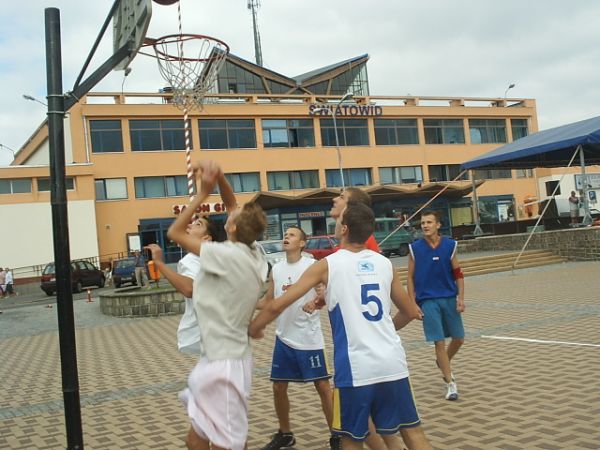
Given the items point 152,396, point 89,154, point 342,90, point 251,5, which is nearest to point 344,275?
point 152,396

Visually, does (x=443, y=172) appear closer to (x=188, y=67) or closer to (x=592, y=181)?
(x=592, y=181)

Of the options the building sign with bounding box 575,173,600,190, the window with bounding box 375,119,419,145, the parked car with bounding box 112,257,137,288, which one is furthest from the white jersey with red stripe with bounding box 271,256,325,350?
the window with bounding box 375,119,419,145

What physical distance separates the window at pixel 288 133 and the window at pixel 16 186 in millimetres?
17131

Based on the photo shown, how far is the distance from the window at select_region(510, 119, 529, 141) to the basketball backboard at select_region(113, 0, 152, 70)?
5661cm

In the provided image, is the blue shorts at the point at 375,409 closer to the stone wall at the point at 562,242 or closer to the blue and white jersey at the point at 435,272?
the blue and white jersey at the point at 435,272

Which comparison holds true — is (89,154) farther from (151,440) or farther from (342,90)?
(151,440)

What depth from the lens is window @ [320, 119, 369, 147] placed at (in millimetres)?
49719

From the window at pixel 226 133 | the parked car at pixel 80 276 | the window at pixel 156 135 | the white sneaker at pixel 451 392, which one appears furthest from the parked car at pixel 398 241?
the white sneaker at pixel 451 392

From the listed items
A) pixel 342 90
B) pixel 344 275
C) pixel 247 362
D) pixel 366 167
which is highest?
pixel 342 90

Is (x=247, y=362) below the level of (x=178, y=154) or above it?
below

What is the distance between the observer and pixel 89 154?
138 ft

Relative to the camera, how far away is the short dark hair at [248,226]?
134 inches

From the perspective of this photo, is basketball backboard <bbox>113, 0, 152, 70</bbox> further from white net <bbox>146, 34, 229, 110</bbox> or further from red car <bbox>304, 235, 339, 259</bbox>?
red car <bbox>304, 235, 339, 259</bbox>

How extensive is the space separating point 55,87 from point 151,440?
308 cm
